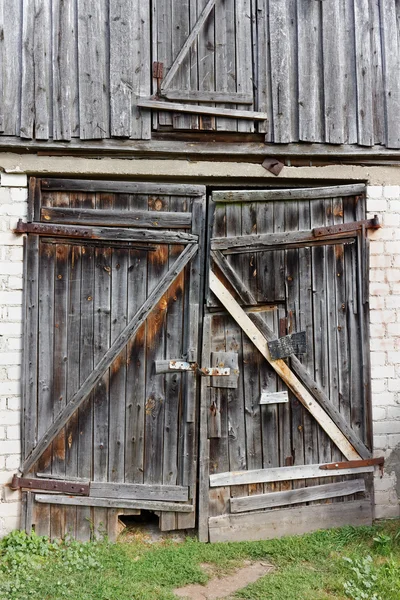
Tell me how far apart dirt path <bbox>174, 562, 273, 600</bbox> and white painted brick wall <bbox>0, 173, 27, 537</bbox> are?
1.56 meters

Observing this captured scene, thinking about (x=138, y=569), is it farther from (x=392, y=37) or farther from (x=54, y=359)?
(x=392, y=37)

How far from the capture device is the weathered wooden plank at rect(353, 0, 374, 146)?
499cm

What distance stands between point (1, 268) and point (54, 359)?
34.2 inches

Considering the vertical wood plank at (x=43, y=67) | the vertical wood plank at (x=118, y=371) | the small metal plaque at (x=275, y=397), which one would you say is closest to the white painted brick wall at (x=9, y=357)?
the vertical wood plank at (x=43, y=67)

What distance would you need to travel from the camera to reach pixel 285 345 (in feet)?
16.0

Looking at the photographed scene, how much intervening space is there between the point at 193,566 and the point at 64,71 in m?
4.16

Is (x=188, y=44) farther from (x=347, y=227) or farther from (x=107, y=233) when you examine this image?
(x=347, y=227)

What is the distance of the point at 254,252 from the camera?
193 inches

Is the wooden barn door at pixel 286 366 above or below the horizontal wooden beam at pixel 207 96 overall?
below

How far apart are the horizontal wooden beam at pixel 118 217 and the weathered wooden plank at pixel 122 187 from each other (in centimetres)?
17

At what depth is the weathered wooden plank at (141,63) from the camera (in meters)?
4.73

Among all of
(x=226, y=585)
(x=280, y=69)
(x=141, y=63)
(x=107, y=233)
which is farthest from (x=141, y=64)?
(x=226, y=585)

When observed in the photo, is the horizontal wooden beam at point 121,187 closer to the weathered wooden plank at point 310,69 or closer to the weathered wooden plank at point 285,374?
the weathered wooden plank at point 285,374

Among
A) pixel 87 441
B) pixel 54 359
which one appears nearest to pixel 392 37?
pixel 54 359
